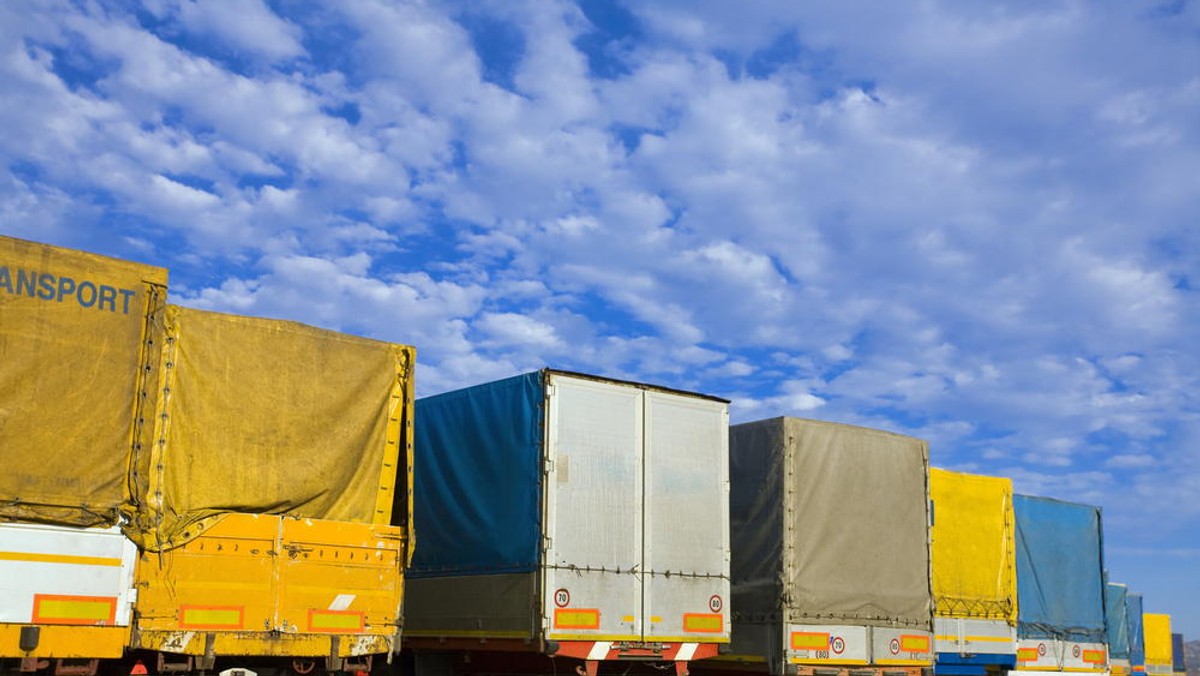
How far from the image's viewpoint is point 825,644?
48.4ft

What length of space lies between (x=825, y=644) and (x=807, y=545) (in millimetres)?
1218

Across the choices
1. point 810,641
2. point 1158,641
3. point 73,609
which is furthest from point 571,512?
point 1158,641

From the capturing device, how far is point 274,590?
10.5 meters

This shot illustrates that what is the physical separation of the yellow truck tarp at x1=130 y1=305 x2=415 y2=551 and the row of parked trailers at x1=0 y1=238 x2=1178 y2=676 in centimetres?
2

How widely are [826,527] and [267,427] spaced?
24.4 feet

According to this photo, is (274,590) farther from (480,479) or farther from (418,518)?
(418,518)

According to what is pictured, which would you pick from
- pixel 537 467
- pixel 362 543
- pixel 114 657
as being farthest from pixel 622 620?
pixel 114 657

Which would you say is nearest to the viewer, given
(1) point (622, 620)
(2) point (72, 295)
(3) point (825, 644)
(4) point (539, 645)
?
(2) point (72, 295)

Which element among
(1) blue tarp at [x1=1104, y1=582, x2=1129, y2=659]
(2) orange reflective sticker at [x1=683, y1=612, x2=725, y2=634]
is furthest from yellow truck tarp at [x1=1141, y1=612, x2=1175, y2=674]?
(2) orange reflective sticker at [x1=683, y1=612, x2=725, y2=634]

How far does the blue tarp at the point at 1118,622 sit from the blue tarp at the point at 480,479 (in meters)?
19.1

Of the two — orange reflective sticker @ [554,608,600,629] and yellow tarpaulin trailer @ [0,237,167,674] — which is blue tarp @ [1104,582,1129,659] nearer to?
orange reflective sticker @ [554,608,600,629]

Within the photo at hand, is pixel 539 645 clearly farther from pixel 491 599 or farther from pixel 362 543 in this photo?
pixel 362 543

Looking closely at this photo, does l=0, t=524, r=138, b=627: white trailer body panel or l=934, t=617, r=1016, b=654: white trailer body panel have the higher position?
l=0, t=524, r=138, b=627: white trailer body panel

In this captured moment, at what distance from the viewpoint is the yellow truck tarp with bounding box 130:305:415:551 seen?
10242mm
